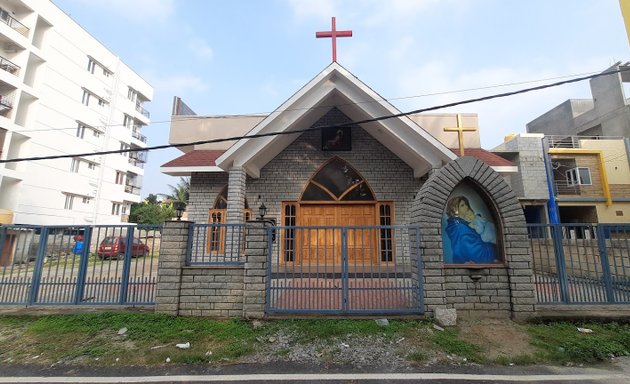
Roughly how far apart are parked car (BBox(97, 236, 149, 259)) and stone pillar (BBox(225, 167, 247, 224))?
9.28 ft

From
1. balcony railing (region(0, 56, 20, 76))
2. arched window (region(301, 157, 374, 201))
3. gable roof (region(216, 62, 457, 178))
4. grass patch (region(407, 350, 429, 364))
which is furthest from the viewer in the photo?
balcony railing (region(0, 56, 20, 76))

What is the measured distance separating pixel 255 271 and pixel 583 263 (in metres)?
6.34

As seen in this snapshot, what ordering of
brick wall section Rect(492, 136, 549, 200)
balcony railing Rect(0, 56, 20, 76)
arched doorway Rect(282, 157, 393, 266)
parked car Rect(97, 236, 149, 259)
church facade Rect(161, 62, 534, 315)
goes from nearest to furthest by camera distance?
1. church facade Rect(161, 62, 534, 315)
2. parked car Rect(97, 236, 149, 259)
3. arched doorway Rect(282, 157, 393, 266)
4. balcony railing Rect(0, 56, 20, 76)
5. brick wall section Rect(492, 136, 549, 200)

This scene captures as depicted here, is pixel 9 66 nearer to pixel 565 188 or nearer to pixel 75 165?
pixel 75 165

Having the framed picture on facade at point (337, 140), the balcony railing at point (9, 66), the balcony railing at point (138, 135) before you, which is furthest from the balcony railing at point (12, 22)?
the framed picture on facade at point (337, 140)

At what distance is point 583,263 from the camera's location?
565cm

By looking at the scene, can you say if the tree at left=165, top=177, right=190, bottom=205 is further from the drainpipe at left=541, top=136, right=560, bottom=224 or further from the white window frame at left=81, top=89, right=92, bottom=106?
the drainpipe at left=541, top=136, right=560, bottom=224

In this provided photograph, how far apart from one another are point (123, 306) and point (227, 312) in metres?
1.98

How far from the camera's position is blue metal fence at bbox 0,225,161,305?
18.0 ft

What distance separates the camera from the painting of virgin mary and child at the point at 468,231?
545cm

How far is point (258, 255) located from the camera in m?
5.31

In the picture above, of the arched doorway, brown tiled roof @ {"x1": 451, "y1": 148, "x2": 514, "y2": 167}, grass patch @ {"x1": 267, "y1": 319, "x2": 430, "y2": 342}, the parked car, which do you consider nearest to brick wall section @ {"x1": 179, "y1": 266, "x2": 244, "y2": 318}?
grass patch @ {"x1": 267, "y1": 319, "x2": 430, "y2": 342}

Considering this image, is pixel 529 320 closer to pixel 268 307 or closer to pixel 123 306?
pixel 268 307

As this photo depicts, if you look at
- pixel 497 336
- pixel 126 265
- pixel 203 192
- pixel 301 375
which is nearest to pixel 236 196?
pixel 203 192
